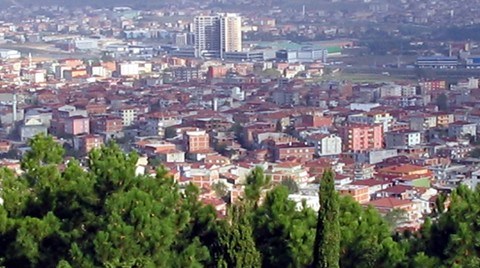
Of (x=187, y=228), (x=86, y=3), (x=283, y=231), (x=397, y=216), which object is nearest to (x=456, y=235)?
(x=283, y=231)

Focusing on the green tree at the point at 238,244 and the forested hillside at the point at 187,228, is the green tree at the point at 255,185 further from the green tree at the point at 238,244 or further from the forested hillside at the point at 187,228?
the green tree at the point at 238,244

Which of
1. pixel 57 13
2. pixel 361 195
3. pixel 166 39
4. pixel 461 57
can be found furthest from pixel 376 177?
pixel 57 13

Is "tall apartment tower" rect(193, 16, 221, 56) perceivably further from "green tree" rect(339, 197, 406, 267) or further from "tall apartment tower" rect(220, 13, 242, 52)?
"green tree" rect(339, 197, 406, 267)

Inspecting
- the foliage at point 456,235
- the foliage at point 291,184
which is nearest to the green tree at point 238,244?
the foliage at point 456,235

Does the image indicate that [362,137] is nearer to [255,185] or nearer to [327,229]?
[255,185]

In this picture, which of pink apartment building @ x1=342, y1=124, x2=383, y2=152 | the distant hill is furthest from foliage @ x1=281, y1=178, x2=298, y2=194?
the distant hill

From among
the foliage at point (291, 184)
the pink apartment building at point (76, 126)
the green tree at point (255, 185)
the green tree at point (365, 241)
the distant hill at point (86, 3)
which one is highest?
the green tree at point (255, 185)

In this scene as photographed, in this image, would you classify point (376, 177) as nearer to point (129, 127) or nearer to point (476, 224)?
point (129, 127)
